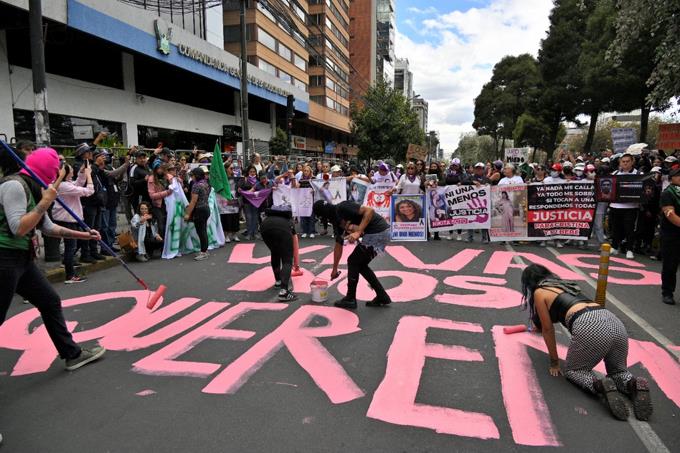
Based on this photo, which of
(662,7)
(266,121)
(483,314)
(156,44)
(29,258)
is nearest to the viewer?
(29,258)

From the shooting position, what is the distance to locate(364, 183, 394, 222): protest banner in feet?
37.0

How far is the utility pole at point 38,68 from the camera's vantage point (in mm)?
7770

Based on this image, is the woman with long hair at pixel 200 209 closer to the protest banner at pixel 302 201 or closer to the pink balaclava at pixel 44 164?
the protest banner at pixel 302 201

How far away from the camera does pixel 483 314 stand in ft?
17.6

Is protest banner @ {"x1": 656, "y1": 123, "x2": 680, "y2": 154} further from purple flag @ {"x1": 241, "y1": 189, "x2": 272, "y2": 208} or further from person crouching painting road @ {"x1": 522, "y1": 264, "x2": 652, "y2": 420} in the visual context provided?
person crouching painting road @ {"x1": 522, "y1": 264, "x2": 652, "y2": 420}

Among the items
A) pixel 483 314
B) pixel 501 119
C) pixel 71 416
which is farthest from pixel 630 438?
pixel 501 119

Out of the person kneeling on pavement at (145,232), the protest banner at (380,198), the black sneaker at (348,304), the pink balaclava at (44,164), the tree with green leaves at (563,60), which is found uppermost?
the tree with green leaves at (563,60)

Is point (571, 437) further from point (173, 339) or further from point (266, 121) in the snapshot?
point (266, 121)

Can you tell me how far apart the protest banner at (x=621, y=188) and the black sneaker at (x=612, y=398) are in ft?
22.0

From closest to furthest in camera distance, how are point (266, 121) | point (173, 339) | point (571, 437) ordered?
point (571, 437) < point (173, 339) < point (266, 121)

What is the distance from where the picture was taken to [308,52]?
156ft

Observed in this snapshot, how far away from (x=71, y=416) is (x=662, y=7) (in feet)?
40.0

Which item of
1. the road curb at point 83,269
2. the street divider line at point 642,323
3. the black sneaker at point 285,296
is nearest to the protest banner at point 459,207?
the street divider line at point 642,323

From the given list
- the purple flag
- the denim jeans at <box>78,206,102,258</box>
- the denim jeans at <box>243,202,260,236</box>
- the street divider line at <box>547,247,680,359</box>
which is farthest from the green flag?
the street divider line at <box>547,247,680,359</box>
